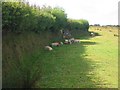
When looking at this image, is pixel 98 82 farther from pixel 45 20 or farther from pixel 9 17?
pixel 45 20

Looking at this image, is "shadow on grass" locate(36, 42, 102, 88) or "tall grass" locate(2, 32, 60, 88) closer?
"tall grass" locate(2, 32, 60, 88)

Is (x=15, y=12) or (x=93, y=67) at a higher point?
(x=15, y=12)

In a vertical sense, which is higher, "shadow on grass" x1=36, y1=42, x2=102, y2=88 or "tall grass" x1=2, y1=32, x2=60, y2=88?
"tall grass" x1=2, y1=32, x2=60, y2=88

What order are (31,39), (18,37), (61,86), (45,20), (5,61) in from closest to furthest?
(61,86) → (5,61) → (18,37) → (31,39) → (45,20)

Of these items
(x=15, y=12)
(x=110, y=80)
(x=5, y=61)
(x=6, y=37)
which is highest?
(x=15, y=12)

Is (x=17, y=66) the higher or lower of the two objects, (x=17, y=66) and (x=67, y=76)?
the higher

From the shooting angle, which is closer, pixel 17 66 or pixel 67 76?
pixel 17 66

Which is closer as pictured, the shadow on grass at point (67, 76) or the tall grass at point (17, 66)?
the tall grass at point (17, 66)

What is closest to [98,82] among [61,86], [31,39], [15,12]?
[61,86]

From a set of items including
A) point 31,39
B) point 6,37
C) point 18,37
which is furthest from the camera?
point 31,39

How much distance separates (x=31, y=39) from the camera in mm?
24016

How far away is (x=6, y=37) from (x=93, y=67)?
227 inches

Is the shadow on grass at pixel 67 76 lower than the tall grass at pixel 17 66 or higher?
lower

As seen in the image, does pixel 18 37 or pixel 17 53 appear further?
pixel 18 37
